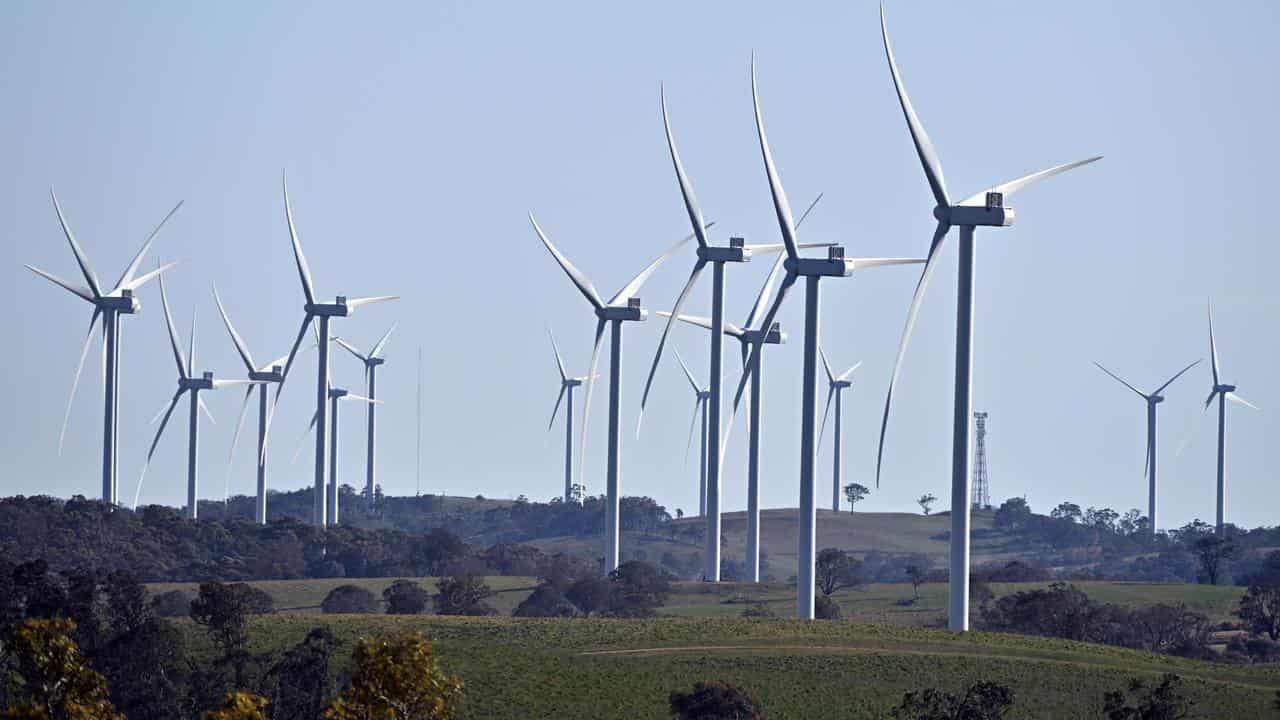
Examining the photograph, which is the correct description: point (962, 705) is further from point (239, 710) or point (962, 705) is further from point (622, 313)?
point (622, 313)

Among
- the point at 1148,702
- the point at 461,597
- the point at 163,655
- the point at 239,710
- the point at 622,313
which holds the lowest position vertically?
the point at 1148,702

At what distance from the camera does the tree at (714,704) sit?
97.4 m

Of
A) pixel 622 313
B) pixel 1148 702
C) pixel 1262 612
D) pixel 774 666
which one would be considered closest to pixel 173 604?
pixel 622 313

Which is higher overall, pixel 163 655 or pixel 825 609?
pixel 825 609

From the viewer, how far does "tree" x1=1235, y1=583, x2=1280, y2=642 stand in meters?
156

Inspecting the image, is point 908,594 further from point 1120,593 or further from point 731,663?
point 731,663

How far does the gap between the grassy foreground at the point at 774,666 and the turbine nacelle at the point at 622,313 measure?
154 feet

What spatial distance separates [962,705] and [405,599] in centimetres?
7545

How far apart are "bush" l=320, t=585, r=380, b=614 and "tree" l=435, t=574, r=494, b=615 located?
611 cm

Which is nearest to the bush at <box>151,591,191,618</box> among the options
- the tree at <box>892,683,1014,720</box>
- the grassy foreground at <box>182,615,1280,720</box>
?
the grassy foreground at <box>182,615,1280,720</box>

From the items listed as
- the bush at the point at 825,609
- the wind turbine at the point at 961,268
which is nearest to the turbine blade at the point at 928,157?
the wind turbine at the point at 961,268

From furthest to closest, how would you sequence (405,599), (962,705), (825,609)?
(405,599)
(825,609)
(962,705)

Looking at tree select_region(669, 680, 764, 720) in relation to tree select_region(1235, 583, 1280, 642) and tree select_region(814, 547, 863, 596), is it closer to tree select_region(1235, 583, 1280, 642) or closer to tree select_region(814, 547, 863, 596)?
tree select_region(1235, 583, 1280, 642)

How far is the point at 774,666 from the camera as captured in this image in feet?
367
